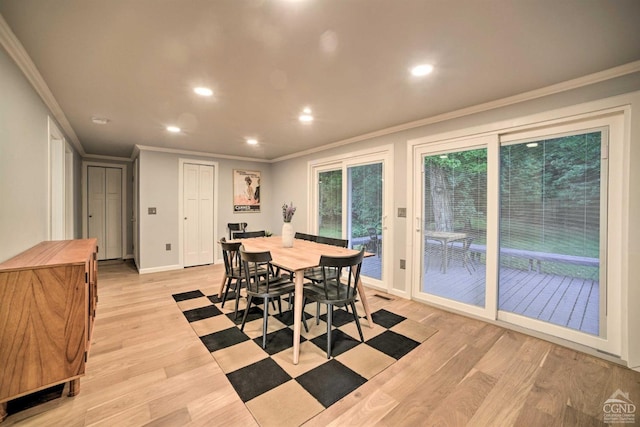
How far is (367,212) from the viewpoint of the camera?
403 cm

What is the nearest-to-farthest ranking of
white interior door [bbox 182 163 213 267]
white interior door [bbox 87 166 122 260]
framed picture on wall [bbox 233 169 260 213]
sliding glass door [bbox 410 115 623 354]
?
1. sliding glass door [bbox 410 115 623 354]
2. white interior door [bbox 182 163 213 267]
3. white interior door [bbox 87 166 122 260]
4. framed picture on wall [bbox 233 169 260 213]

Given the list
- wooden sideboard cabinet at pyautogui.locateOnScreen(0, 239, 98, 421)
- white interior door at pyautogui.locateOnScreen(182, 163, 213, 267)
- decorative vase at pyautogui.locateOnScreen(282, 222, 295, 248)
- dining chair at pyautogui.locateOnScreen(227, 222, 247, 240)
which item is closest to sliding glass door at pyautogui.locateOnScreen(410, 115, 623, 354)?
decorative vase at pyautogui.locateOnScreen(282, 222, 295, 248)

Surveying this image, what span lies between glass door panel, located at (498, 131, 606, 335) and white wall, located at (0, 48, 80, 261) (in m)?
4.01

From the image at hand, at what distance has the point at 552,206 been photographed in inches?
95.6

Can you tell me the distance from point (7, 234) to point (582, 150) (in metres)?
4.37

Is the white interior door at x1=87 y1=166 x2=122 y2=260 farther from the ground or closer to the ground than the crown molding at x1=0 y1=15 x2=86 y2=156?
closer to the ground

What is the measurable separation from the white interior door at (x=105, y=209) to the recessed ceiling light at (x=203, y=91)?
4773 millimetres

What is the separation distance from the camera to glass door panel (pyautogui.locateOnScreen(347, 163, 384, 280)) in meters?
3.87

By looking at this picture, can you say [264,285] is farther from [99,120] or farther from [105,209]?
[105,209]

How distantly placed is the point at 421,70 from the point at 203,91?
1.88 meters

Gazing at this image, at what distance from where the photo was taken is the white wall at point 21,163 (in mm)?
1646

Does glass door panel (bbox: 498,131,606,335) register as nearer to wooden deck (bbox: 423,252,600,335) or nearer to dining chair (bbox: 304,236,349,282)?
wooden deck (bbox: 423,252,600,335)

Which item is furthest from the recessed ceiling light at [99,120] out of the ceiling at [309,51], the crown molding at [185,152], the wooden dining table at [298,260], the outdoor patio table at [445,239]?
the outdoor patio table at [445,239]

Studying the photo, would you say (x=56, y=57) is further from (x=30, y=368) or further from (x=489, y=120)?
(x=489, y=120)
